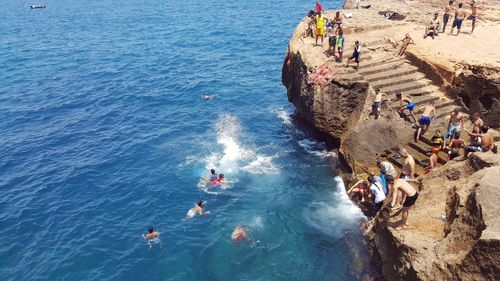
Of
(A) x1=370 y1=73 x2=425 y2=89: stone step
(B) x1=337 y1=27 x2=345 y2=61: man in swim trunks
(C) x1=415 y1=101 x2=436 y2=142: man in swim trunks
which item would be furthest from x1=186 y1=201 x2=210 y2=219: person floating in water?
(B) x1=337 y1=27 x2=345 y2=61: man in swim trunks

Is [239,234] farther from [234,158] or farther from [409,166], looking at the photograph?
[409,166]

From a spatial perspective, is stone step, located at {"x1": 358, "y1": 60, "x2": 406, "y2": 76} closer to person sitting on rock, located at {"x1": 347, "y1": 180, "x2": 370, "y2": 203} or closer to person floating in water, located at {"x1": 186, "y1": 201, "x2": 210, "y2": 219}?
person sitting on rock, located at {"x1": 347, "y1": 180, "x2": 370, "y2": 203}

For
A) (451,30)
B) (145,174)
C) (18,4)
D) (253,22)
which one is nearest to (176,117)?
(145,174)

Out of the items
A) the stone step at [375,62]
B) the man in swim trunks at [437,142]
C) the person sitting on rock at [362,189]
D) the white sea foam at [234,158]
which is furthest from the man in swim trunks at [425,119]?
the white sea foam at [234,158]

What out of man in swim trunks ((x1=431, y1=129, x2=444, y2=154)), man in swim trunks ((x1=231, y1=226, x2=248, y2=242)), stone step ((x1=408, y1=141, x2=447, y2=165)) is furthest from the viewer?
man in swim trunks ((x1=231, y1=226, x2=248, y2=242))

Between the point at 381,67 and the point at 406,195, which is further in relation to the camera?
the point at 381,67

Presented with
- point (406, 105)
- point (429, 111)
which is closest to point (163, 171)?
point (406, 105)

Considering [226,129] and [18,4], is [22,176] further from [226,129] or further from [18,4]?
[18,4]
